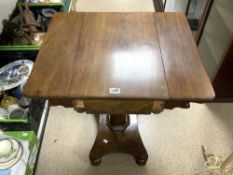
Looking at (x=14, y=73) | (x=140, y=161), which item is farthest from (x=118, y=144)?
(x=14, y=73)

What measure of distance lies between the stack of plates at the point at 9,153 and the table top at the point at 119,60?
50cm

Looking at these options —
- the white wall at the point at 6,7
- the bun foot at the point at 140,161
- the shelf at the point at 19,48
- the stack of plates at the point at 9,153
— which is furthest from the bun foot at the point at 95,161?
the white wall at the point at 6,7

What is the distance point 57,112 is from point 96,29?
0.83 meters

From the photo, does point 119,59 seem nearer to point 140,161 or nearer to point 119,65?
point 119,65

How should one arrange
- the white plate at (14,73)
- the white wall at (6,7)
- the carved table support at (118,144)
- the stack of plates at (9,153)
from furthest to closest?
the white wall at (6,7)
the white plate at (14,73)
the carved table support at (118,144)
the stack of plates at (9,153)

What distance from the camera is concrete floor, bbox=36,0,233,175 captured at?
52.8 inches

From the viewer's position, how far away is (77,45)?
96 centimetres

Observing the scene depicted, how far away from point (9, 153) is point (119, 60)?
0.76 metres

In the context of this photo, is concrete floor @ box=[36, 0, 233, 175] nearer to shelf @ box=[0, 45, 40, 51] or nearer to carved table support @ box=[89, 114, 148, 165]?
carved table support @ box=[89, 114, 148, 165]

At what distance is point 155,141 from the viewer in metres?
1.46

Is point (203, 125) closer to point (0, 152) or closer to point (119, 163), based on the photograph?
point (119, 163)

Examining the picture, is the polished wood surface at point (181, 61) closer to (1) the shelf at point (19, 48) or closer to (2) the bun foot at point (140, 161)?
(2) the bun foot at point (140, 161)

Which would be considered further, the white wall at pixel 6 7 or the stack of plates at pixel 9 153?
the white wall at pixel 6 7

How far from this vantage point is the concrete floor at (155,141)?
1341mm
